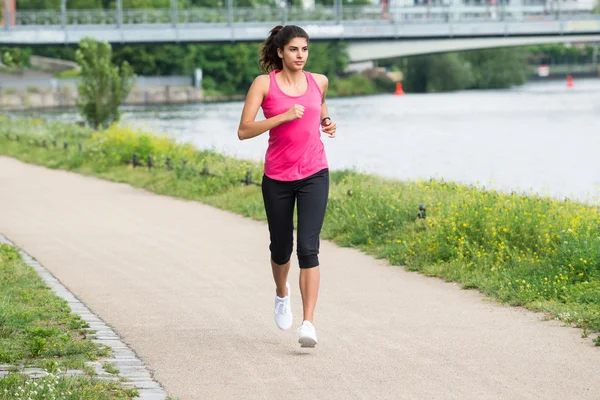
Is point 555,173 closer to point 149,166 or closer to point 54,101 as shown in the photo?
point 149,166

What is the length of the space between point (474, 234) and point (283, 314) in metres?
3.51

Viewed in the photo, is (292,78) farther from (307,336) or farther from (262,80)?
(307,336)

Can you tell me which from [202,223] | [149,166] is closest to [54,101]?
[149,166]

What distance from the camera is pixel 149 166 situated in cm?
1925

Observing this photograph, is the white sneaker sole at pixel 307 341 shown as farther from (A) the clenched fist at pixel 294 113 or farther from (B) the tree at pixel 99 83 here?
(B) the tree at pixel 99 83

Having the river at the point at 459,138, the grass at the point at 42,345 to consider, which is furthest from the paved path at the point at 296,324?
the river at the point at 459,138

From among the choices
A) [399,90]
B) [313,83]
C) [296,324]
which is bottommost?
[399,90]

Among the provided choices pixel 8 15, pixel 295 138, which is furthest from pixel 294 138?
pixel 8 15

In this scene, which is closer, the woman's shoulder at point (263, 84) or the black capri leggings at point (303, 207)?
the woman's shoulder at point (263, 84)

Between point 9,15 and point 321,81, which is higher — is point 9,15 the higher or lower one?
the higher one

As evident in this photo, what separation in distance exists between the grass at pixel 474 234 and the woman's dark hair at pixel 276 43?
7.63 feet

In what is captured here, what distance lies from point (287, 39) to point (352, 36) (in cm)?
6373

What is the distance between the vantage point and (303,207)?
20.0 feet

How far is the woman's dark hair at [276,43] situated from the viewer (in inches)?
235
